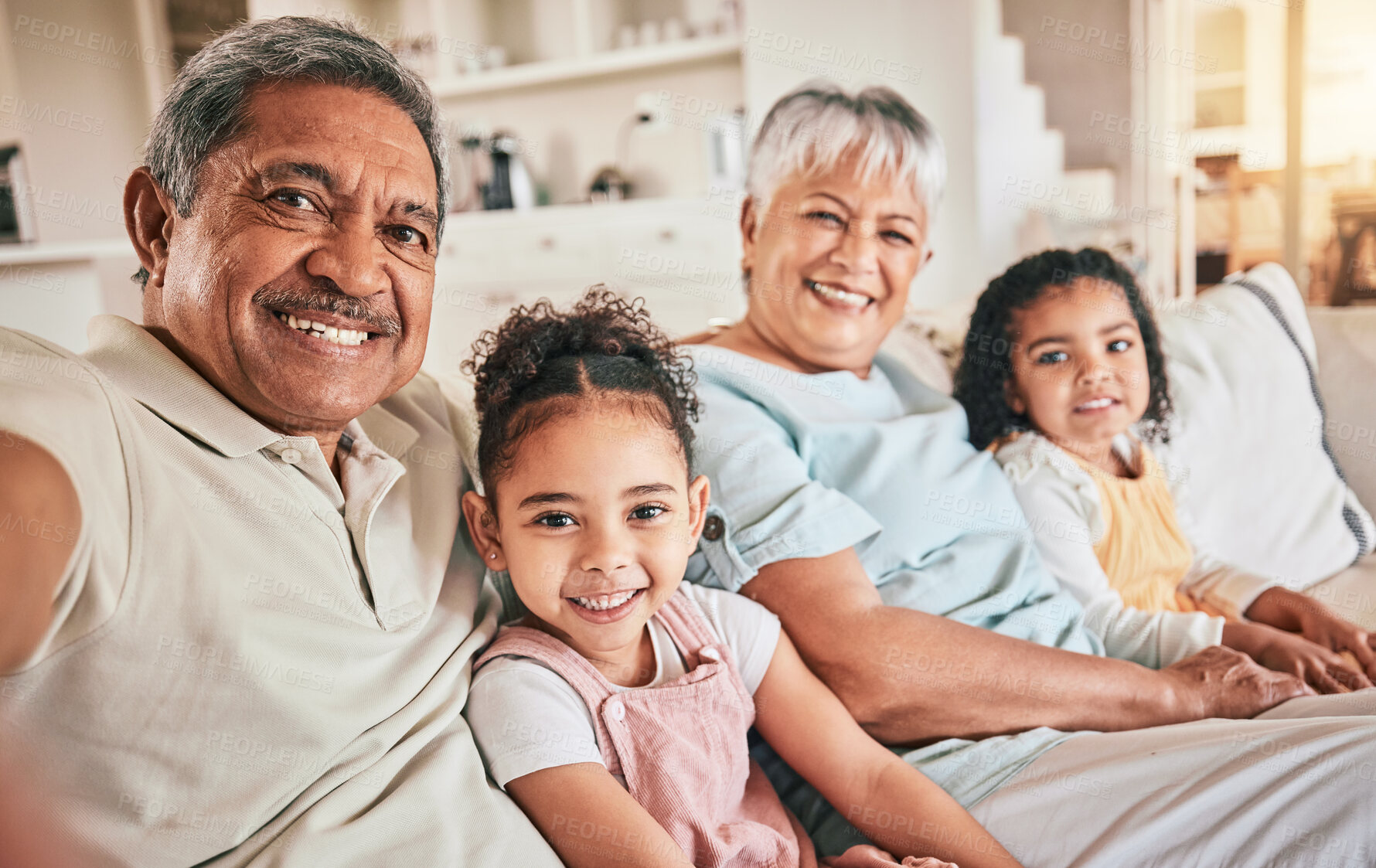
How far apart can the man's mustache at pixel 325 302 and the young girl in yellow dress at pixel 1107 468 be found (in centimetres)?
99

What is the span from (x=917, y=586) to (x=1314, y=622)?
24.5 inches

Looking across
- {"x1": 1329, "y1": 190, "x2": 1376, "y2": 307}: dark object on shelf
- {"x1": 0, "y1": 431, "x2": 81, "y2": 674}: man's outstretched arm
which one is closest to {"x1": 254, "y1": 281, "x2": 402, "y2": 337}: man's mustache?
{"x1": 0, "y1": 431, "x2": 81, "y2": 674}: man's outstretched arm

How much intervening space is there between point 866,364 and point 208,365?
988 mm

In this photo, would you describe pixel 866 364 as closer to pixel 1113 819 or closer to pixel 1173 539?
pixel 1173 539

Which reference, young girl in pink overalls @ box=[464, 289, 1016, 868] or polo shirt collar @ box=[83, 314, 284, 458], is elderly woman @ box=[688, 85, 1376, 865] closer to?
young girl in pink overalls @ box=[464, 289, 1016, 868]

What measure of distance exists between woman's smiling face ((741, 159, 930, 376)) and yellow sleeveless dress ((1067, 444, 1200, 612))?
41cm

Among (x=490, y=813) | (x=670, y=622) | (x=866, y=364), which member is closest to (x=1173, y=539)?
(x=866, y=364)

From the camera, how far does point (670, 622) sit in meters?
1.08

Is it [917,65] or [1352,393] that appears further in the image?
[917,65]

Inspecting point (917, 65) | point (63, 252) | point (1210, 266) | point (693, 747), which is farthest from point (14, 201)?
point (1210, 266)

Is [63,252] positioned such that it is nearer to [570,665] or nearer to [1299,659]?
[570,665]

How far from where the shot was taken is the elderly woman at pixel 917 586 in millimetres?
982

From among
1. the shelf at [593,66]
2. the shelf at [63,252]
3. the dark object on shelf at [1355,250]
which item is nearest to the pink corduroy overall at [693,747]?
the shelf at [593,66]

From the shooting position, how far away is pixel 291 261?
2.84 ft
